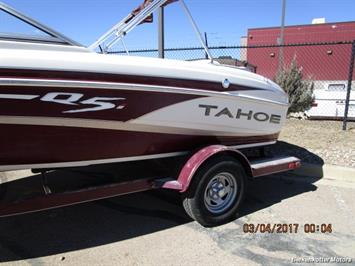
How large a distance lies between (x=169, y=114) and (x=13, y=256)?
6.36 ft

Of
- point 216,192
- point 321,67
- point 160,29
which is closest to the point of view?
point 216,192

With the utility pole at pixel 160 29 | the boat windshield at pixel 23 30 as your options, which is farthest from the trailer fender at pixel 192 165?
the utility pole at pixel 160 29

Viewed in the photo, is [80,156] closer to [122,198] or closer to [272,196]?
[122,198]

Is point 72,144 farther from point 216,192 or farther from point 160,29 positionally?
point 160,29

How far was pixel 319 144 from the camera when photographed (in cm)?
757

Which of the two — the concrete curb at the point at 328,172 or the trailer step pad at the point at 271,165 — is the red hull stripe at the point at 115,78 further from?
the concrete curb at the point at 328,172

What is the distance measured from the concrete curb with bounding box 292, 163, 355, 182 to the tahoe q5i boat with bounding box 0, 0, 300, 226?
3.90ft

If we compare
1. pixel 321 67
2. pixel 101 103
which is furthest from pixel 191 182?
pixel 321 67

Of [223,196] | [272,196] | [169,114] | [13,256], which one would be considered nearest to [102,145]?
[169,114]

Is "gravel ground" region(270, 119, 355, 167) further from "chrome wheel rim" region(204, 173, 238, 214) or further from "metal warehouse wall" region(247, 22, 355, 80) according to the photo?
"metal warehouse wall" region(247, 22, 355, 80)

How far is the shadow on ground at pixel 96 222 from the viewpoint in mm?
3963

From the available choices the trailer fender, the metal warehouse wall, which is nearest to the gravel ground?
the trailer fender

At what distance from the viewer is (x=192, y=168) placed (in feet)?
13.9
